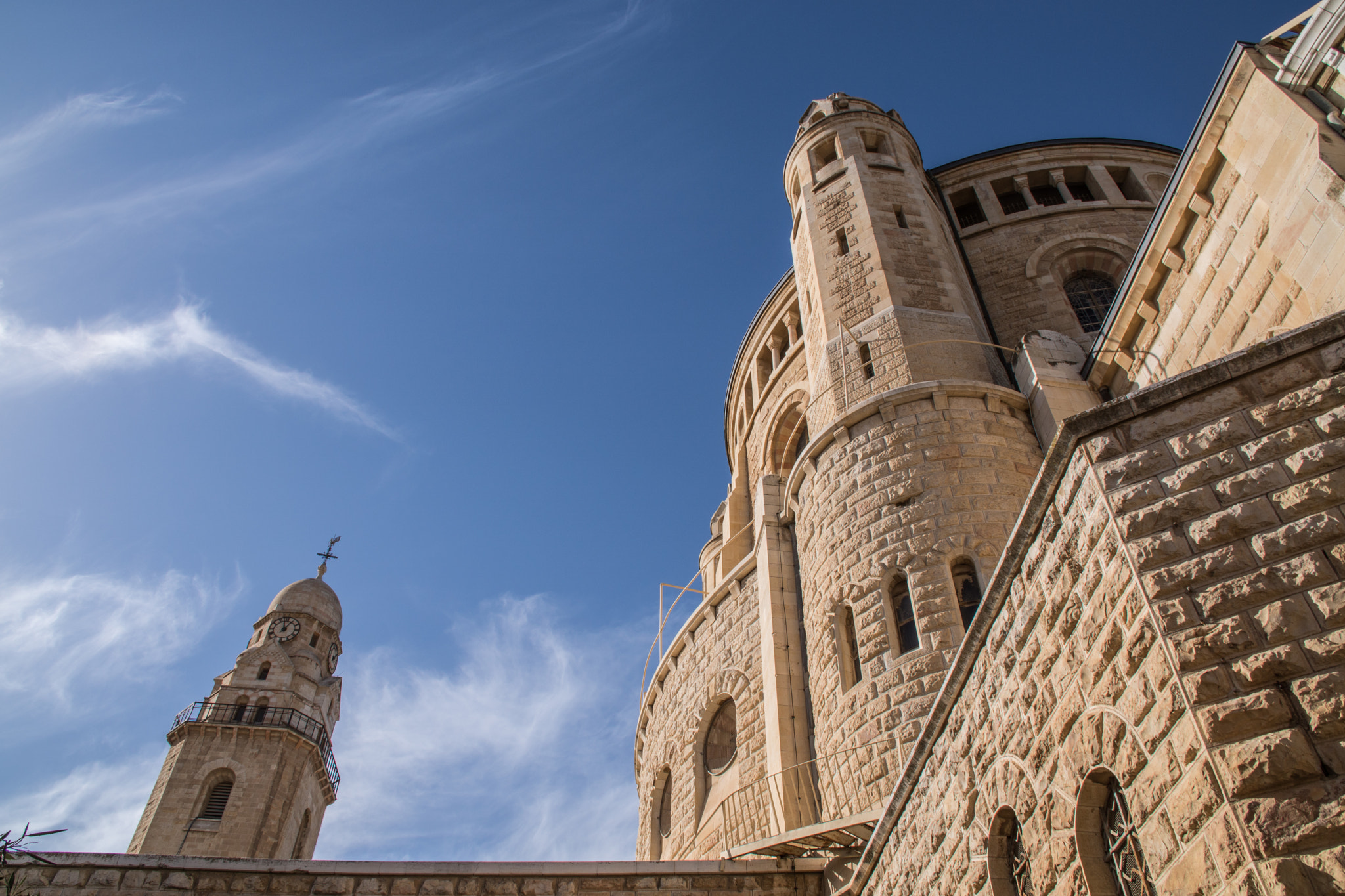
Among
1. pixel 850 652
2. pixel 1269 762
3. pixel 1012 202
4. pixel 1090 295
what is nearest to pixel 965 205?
pixel 1012 202

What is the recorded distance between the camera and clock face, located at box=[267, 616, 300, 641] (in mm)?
33656

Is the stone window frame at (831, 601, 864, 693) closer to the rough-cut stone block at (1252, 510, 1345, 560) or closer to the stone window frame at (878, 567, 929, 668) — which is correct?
the stone window frame at (878, 567, 929, 668)

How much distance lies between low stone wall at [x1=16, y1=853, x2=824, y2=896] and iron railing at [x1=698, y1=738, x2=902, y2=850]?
2.44 feet

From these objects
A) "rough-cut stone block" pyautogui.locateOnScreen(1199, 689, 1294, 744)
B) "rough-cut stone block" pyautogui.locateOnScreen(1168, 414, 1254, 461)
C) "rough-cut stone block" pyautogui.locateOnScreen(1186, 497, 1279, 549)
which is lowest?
"rough-cut stone block" pyautogui.locateOnScreen(1199, 689, 1294, 744)

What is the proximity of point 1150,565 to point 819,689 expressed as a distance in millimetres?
7339

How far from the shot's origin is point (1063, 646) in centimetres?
Answer: 452

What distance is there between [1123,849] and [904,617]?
6.33 m

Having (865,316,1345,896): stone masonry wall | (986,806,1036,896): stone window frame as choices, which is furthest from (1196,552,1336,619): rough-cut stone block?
(986,806,1036,896): stone window frame

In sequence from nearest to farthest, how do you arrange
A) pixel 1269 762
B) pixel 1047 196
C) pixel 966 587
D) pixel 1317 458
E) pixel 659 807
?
pixel 1269 762
pixel 1317 458
pixel 966 587
pixel 659 807
pixel 1047 196

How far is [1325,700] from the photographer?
339cm

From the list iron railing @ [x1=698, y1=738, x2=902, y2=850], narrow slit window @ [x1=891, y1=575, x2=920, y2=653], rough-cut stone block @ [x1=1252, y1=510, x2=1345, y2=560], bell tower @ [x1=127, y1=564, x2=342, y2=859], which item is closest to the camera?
rough-cut stone block @ [x1=1252, y1=510, x2=1345, y2=560]

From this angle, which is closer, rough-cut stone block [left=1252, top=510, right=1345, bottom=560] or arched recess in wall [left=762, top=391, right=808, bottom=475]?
rough-cut stone block [left=1252, top=510, right=1345, bottom=560]

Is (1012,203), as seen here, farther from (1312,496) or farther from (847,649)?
(1312,496)

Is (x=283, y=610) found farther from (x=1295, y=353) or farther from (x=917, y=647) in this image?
(x=1295, y=353)
